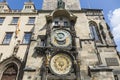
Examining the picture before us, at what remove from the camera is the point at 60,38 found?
18.4m

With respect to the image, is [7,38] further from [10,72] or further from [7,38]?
[10,72]

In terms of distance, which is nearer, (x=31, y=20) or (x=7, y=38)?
(x=7, y=38)

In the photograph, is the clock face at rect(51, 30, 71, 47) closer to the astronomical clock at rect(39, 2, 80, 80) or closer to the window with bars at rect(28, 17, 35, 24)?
the astronomical clock at rect(39, 2, 80, 80)

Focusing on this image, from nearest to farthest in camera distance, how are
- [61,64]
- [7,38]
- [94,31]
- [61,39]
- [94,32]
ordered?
1. [61,64]
2. [61,39]
3. [7,38]
4. [94,32]
5. [94,31]

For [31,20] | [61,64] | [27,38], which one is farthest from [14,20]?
[61,64]

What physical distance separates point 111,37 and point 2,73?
587 inches

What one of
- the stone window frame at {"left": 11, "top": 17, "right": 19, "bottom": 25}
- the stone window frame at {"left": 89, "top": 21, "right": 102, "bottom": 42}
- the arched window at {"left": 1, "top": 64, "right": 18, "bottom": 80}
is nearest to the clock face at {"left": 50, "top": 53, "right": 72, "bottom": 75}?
the arched window at {"left": 1, "top": 64, "right": 18, "bottom": 80}

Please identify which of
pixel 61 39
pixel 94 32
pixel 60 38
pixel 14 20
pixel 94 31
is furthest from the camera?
pixel 14 20

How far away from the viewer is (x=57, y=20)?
68.8 feet

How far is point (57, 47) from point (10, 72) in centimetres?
646

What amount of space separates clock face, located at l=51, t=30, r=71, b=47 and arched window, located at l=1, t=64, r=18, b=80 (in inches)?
226

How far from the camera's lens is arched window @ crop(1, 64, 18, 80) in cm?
1836

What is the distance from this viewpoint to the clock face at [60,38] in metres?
17.9

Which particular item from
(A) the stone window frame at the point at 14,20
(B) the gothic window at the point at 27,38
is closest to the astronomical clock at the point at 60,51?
(B) the gothic window at the point at 27,38
